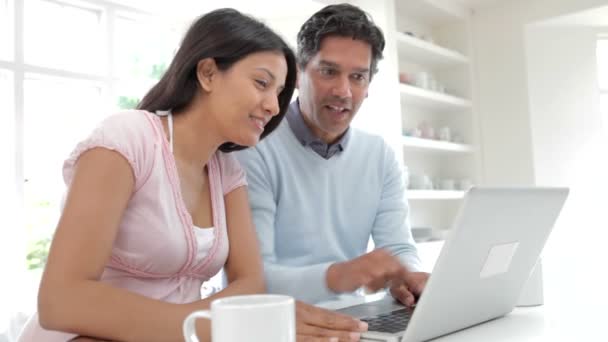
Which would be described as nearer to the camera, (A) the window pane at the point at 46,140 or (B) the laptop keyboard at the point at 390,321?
(B) the laptop keyboard at the point at 390,321

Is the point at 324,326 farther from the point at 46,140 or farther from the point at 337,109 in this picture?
the point at 46,140

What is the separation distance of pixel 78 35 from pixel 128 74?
1.13 feet

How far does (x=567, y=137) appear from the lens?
4105mm

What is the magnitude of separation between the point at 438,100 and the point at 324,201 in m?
2.79

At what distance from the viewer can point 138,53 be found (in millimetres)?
3432

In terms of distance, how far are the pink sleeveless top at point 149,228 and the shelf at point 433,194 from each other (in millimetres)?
2734

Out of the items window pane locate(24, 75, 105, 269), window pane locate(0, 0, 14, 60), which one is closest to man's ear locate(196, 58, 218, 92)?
window pane locate(24, 75, 105, 269)

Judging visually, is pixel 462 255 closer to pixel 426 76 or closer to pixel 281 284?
pixel 281 284

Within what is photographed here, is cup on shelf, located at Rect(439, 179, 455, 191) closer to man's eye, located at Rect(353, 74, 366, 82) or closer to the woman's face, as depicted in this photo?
man's eye, located at Rect(353, 74, 366, 82)

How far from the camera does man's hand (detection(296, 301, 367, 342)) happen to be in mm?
720

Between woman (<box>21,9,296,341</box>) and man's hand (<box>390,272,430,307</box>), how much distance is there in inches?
10.4

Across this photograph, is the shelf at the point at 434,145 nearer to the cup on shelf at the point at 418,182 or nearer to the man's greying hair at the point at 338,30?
the cup on shelf at the point at 418,182

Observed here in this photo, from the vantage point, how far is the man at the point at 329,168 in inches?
56.2

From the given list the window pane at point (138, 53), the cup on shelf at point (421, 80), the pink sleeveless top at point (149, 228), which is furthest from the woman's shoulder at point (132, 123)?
the cup on shelf at point (421, 80)
